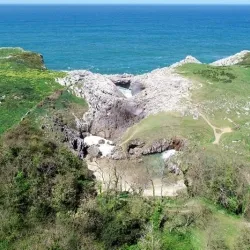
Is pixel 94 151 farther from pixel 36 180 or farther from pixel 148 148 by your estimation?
pixel 36 180

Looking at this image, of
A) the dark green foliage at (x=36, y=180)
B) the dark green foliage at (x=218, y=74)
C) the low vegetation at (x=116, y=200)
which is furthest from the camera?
the dark green foliage at (x=218, y=74)

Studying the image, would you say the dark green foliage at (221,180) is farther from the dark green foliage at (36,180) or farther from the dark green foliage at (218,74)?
the dark green foliage at (218,74)

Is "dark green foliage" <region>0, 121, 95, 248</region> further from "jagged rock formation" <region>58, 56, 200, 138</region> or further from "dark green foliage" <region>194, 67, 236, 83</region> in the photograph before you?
"dark green foliage" <region>194, 67, 236, 83</region>

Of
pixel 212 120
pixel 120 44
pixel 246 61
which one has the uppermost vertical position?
pixel 246 61

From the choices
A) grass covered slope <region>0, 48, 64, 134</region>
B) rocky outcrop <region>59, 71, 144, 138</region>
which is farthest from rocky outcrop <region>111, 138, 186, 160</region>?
grass covered slope <region>0, 48, 64, 134</region>

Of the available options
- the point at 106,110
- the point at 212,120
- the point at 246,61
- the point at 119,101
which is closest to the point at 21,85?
the point at 106,110

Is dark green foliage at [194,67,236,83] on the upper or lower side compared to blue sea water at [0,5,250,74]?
upper

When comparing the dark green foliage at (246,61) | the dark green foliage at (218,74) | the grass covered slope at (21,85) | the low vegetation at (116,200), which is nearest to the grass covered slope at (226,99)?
the dark green foliage at (218,74)

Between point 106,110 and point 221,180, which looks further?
point 106,110

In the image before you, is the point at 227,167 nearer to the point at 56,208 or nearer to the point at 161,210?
the point at 161,210
